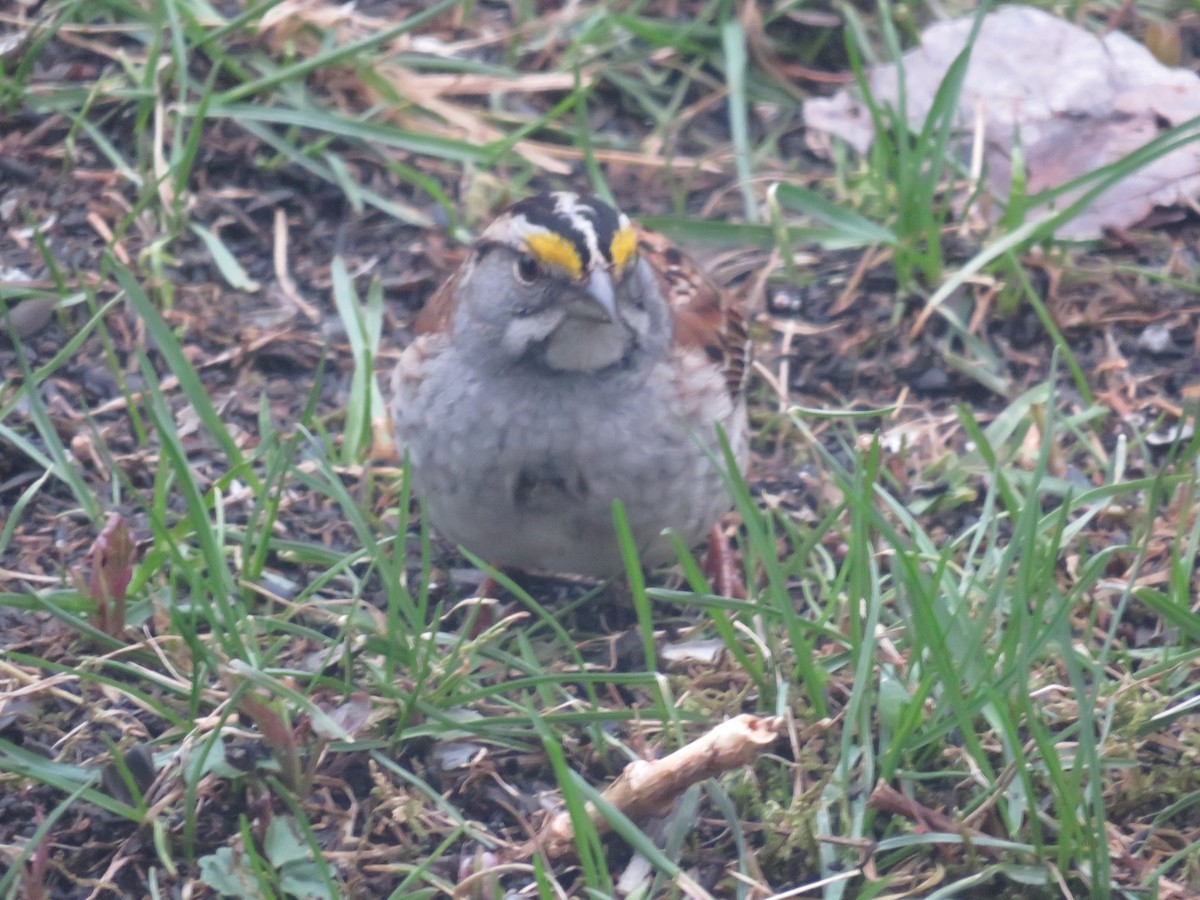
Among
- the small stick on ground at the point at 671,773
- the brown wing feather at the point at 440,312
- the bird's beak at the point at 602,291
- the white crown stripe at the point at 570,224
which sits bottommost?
the small stick on ground at the point at 671,773

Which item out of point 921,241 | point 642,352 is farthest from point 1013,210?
point 642,352

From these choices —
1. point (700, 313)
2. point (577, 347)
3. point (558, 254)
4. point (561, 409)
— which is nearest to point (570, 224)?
point (558, 254)

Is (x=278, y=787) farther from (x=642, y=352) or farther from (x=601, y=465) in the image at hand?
(x=642, y=352)

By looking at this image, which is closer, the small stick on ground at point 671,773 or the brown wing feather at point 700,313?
the small stick on ground at point 671,773

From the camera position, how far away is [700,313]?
4.11 m

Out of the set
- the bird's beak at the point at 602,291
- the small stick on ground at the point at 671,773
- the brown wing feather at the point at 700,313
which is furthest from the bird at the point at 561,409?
the small stick on ground at the point at 671,773

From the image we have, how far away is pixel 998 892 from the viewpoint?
2939 mm

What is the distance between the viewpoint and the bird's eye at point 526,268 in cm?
359

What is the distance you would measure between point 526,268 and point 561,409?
0.34 m

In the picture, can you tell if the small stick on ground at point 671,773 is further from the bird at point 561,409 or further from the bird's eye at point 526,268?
the bird's eye at point 526,268

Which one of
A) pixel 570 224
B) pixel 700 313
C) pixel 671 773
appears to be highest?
pixel 570 224

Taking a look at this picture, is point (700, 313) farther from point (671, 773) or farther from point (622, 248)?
point (671, 773)

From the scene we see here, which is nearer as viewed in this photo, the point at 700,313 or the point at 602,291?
the point at 602,291

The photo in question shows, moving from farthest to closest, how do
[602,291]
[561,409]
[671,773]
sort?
1. [561,409]
2. [602,291]
3. [671,773]
